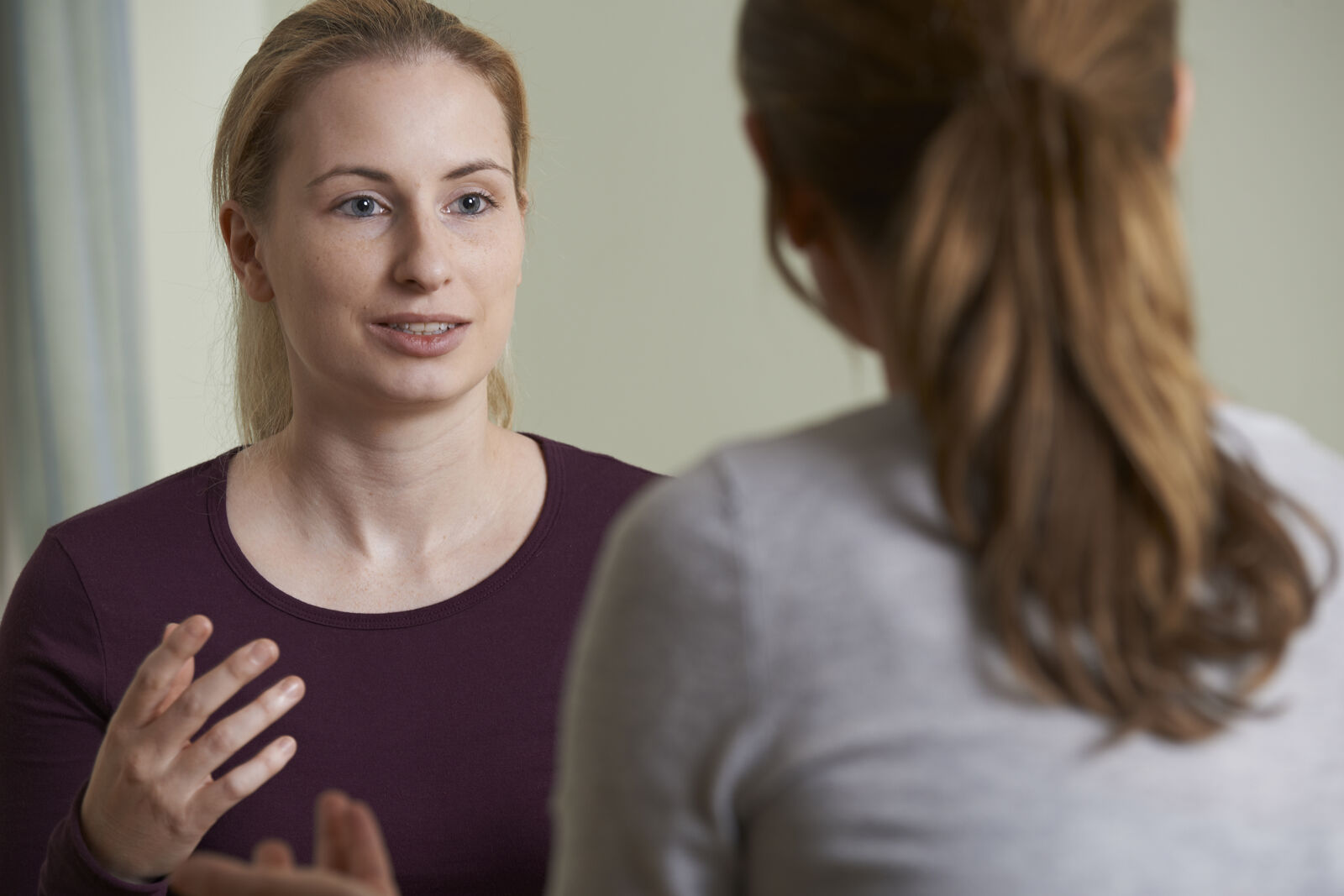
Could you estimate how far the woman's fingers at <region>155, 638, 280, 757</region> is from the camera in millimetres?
958

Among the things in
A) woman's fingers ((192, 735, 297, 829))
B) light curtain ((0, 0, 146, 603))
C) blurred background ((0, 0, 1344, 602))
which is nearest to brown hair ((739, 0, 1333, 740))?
woman's fingers ((192, 735, 297, 829))

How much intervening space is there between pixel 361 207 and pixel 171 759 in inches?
23.6

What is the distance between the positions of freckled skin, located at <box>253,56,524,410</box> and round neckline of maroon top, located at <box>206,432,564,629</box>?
0.18 meters

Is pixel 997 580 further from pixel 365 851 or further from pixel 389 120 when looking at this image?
pixel 389 120

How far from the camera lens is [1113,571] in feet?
1.75

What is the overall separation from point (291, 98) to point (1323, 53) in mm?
1625

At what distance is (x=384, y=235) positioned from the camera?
135 centimetres

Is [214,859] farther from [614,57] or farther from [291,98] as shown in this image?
[614,57]

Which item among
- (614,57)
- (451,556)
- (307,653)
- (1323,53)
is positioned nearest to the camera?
(307,653)

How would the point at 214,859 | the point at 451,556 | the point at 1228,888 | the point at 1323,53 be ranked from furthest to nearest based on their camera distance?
the point at 1323,53 → the point at 451,556 → the point at 214,859 → the point at 1228,888

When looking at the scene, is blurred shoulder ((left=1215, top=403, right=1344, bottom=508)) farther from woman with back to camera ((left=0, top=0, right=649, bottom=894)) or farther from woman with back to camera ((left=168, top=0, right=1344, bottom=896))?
woman with back to camera ((left=0, top=0, right=649, bottom=894))

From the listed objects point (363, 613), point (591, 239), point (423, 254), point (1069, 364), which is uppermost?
point (1069, 364)

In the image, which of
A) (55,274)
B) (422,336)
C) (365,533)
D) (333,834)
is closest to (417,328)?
(422,336)

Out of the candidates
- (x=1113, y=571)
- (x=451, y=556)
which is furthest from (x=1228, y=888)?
(x=451, y=556)
